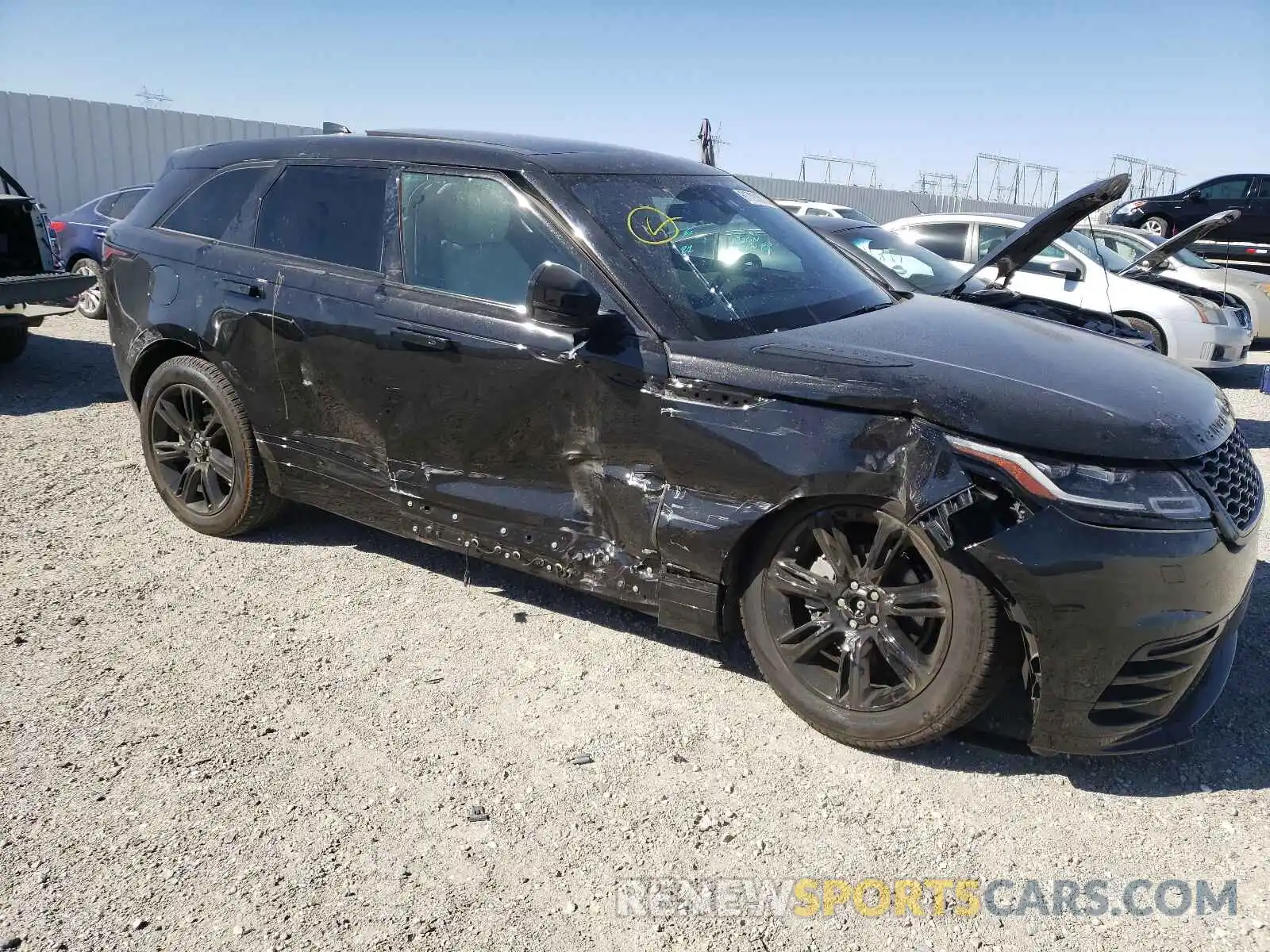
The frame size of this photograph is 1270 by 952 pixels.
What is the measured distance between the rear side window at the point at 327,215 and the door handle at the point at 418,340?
0.36 metres

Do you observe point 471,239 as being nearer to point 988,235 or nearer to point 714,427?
point 714,427

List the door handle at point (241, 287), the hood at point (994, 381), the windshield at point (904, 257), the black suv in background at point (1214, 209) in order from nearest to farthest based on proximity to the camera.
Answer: the hood at point (994, 381), the door handle at point (241, 287), the windshield at point (904, 257), the black suv in background at point (1214, 209)

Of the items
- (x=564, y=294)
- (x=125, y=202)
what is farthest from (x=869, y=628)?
(x=125, y=202)

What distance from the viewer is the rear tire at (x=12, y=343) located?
27.1 feet

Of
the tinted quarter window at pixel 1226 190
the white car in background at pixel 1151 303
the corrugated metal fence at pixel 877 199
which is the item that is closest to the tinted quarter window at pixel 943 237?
the white car in background at pixel 1151 303

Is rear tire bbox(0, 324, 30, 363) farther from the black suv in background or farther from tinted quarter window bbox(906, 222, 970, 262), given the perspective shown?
the black suv in background

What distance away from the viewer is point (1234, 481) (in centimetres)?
286

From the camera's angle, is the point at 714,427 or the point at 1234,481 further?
the point at 714,427

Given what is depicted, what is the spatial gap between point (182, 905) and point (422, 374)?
1980mm

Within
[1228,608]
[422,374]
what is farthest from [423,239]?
[1228,608]

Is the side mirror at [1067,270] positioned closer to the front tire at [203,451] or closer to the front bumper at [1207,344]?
the front bumper at [1207,344]

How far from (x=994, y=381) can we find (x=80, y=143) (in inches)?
662

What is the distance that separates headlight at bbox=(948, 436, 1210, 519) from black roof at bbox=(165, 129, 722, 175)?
77.3 inches

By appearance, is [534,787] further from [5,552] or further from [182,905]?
[5,552]
